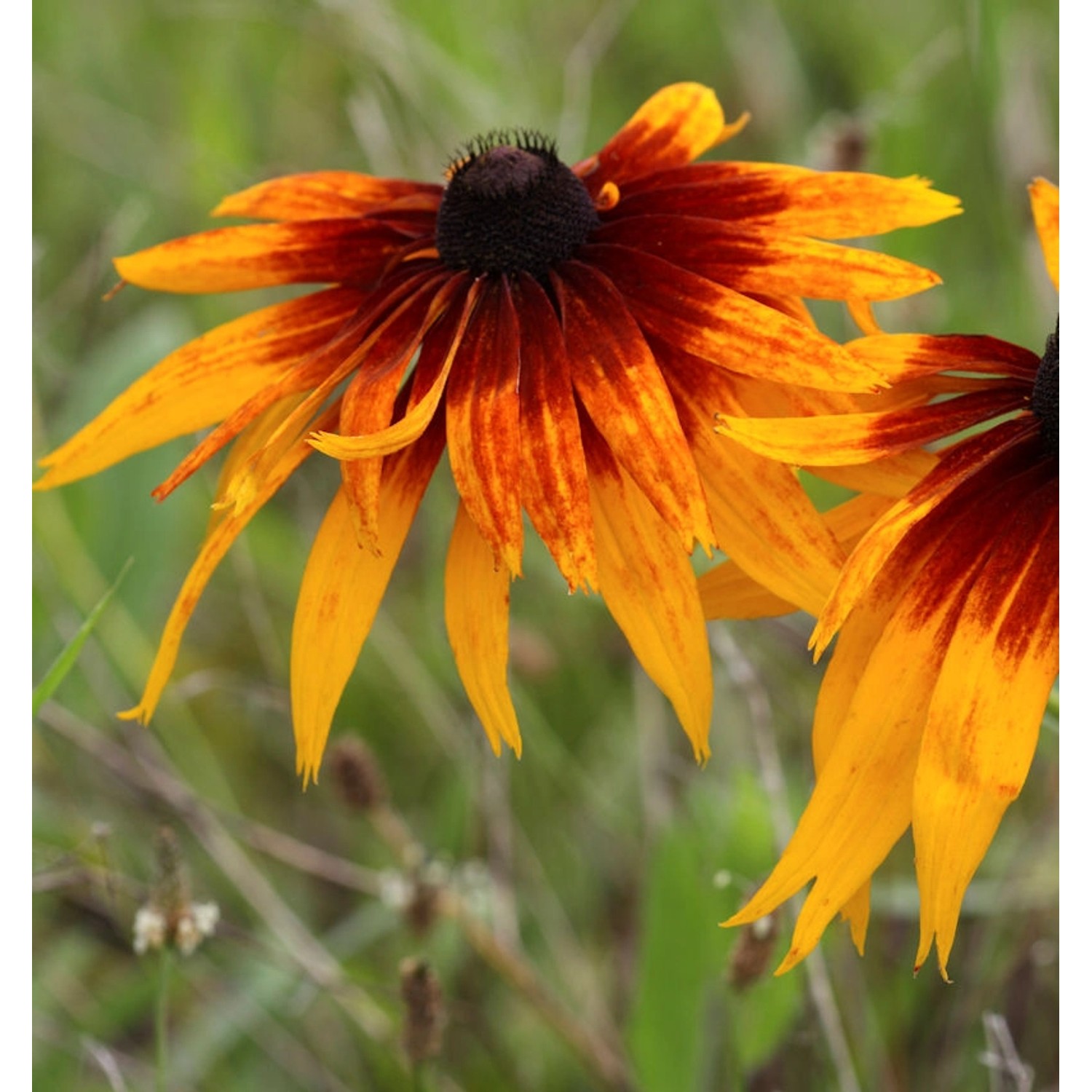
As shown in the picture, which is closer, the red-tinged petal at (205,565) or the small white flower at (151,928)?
the red-tinged petal at (205,565)

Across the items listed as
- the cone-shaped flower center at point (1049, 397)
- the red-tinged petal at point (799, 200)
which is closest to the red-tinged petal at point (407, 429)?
the red-tinged petal at point (799, 200)

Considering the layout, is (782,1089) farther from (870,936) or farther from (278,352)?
(278,352)

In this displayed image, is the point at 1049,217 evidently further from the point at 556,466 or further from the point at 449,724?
the point at 449,724

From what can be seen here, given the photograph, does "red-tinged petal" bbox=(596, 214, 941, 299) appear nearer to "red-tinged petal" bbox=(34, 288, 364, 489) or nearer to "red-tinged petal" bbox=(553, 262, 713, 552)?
"red-tinged petal" bbox=(553, 262, 713, 552)

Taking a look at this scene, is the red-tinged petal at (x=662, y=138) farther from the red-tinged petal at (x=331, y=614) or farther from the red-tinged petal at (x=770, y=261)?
the red-tinged petal at (x=331, y=614)

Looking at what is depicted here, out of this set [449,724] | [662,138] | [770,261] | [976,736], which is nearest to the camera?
[976,736]

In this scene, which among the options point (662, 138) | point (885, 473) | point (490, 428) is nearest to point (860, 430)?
point (885, 473)

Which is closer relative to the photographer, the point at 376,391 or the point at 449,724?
the point at 376,391
